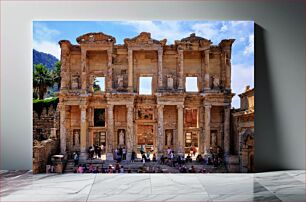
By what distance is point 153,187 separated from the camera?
8008mm

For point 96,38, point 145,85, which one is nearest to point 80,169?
point 145,85

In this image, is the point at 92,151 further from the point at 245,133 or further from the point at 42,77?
the point at 245,133

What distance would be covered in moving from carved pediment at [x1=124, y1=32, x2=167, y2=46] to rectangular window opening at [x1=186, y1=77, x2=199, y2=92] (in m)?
1.24

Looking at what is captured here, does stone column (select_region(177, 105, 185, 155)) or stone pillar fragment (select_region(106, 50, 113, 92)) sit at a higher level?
stone pillar fragment (select_region(106, 50, 113, 92))

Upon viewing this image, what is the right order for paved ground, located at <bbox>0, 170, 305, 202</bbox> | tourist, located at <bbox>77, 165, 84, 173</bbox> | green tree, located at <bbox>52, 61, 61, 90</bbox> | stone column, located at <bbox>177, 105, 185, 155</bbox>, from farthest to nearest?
1. stone column, located at <bbox>177, 105, 185, 155</bbox>
2. tourist, located at <bbox>77, 165, 84, 173</bbox>
3. green tree, located at <bbox>52, 61, 61, 90</bbox>
4. paved ground, located at <bbox>0, 170, 305, 202</bbox>

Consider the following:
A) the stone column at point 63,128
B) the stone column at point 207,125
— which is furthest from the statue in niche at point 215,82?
the stone column at point 63,128

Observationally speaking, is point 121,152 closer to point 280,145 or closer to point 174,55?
point 174,55

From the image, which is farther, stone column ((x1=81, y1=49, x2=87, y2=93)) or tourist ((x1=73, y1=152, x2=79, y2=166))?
stone column ((x1=81, y1=49, x2=87, y2=93))

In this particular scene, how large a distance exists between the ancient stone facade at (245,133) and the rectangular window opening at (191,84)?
Result: 1253mm

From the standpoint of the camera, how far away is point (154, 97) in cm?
978

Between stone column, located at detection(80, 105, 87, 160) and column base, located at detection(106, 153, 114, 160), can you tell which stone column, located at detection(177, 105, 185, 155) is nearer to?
column base, located at detection(106, 153, 114, 160)

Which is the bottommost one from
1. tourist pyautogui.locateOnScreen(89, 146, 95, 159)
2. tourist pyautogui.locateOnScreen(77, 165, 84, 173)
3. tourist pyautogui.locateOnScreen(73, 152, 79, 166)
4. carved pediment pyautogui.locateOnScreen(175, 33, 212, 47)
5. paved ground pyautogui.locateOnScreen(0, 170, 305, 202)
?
paved ground pyautogui.locateOnScreen(0, 170, 305, 202)

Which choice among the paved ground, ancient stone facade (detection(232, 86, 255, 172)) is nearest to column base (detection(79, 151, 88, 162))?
the paved ground

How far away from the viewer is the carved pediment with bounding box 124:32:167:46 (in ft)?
31.0
